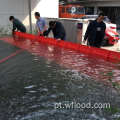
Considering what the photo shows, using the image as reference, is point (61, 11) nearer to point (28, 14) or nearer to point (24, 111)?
point (28, 14)

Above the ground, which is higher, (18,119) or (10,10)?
(10,10)

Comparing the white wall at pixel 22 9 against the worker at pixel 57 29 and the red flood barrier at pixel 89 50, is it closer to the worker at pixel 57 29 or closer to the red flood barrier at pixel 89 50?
the red flood barrier at pixel 89 50

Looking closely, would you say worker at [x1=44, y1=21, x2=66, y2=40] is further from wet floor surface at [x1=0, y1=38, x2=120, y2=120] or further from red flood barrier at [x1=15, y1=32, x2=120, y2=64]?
wet floor surface at [x1=0, y1=38, x2=120, y2=120]

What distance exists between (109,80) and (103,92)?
50 centimetres

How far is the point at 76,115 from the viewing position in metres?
1.87

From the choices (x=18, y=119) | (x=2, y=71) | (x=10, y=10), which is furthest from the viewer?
(x=10, y=10)

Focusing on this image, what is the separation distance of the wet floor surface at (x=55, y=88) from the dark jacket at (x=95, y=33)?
1049mm

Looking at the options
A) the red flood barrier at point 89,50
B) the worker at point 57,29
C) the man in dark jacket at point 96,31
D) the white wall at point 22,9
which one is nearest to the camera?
the red flood barrier at point 89,50

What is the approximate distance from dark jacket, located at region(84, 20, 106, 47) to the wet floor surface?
105cm

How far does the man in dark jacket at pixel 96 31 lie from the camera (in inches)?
191

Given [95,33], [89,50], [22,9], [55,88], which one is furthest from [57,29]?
[22,9]

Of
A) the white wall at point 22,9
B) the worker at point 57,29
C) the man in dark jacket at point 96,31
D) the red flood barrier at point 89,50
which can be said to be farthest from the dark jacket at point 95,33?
the white wall at point 22,9

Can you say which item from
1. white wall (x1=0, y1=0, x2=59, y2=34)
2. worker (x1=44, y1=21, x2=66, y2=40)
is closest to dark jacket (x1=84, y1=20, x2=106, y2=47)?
worker (x1=44, y1=21, x2=66, y2=40)

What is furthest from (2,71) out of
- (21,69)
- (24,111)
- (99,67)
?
(99,67)
